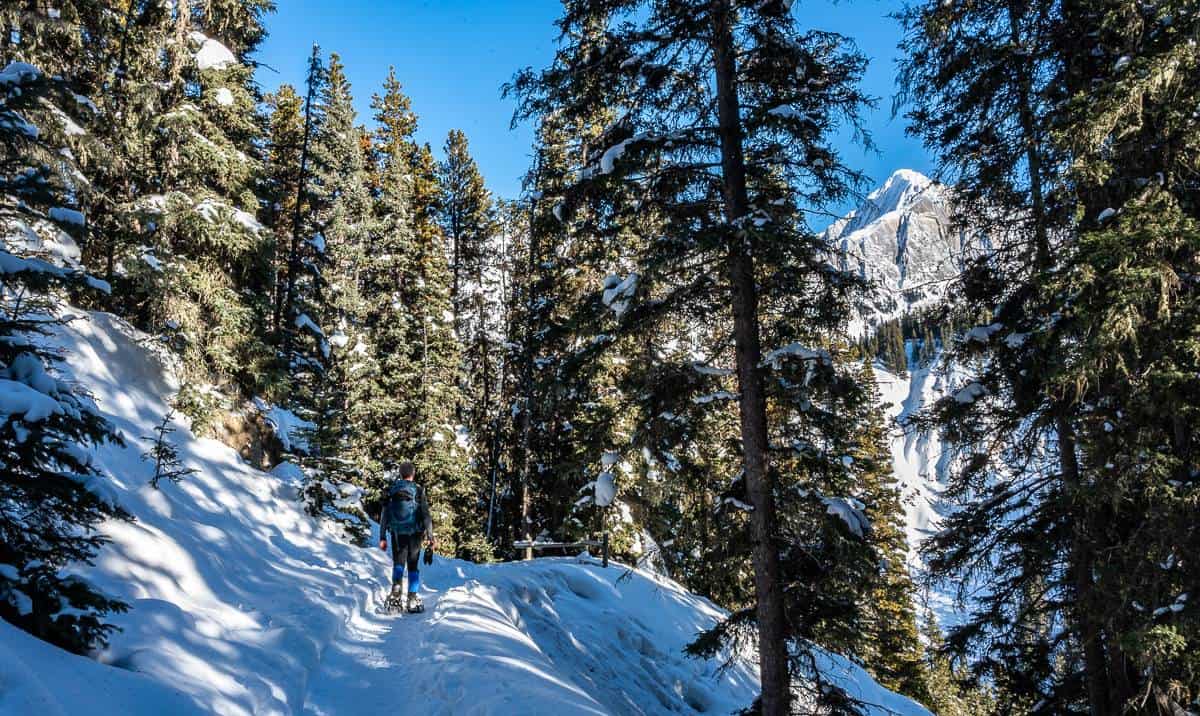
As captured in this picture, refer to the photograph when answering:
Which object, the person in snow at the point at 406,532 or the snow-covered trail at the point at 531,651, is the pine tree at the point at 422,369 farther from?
the person in snow at the point at 406,532

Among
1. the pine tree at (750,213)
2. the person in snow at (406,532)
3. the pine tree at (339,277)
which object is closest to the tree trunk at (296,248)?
the pine tree at (339,277)

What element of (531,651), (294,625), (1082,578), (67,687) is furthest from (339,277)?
(1082,578)

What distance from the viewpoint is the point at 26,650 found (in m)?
3.54

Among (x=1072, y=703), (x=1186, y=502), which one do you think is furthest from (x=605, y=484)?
(x=1072, y=703)

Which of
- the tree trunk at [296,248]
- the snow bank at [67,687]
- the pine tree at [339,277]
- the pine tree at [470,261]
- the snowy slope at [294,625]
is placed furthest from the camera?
the pine tree at [470,261]

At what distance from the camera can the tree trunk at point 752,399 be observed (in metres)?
6.99

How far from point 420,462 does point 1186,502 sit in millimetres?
22035

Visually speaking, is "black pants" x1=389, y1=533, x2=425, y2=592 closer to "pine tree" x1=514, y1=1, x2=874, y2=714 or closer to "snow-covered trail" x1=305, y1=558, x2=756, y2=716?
"snow-covered trail" x1=305, y1=558, x2=756, y2=716

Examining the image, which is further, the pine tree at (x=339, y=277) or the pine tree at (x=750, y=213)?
the pine tree at (x=339, y=277)

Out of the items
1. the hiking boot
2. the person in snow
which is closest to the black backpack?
the person in snow

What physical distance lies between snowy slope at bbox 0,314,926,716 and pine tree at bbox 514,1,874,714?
1.54 metres

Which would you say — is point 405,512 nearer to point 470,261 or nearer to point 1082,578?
point 1082,578

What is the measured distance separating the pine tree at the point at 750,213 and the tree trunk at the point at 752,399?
17mm

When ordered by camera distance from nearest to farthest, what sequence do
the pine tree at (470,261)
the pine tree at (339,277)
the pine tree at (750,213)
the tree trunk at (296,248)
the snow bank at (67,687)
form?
1. the snow bank at (67,687)
2. the pine tree at (750,213)
3. the pine tree at (339,277)
4. the tree trunk at (296,248)
5. the pine tree at (470,261)
